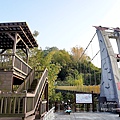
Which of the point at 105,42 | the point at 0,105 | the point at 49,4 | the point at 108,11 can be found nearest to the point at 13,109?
the point at 0,105

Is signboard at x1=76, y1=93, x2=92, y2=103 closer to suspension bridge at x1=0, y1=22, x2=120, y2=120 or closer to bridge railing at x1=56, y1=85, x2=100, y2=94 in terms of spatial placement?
suspension bridge at x1=0, y1=22, x2=120, y2=120

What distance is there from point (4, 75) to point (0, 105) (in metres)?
2.00

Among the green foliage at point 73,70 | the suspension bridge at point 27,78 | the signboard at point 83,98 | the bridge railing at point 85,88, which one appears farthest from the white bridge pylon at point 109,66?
the green foliage at point 73,70

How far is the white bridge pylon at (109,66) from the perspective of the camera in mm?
11484

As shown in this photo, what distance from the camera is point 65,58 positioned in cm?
3147

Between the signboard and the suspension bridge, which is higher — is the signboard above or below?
below

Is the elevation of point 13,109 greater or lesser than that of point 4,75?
lesser

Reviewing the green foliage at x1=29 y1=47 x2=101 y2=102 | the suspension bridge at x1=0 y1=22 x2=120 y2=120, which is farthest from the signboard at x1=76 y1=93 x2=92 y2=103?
the green foliage at x1=29 y1=47 x2=101 y2=102

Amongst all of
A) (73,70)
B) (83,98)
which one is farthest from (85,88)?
(73,70)

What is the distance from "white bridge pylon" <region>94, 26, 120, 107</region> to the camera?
11.5 m

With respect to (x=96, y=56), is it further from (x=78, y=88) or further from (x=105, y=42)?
(x=105, y=42)

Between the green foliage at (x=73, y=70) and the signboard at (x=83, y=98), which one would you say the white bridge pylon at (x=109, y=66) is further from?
the green foliage at (x=73, y=70)

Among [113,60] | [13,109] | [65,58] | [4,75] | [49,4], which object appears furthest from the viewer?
[65,58]

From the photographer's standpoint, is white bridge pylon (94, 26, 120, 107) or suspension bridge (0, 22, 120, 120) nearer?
suspension bridge (0, 22, 120, 120)
